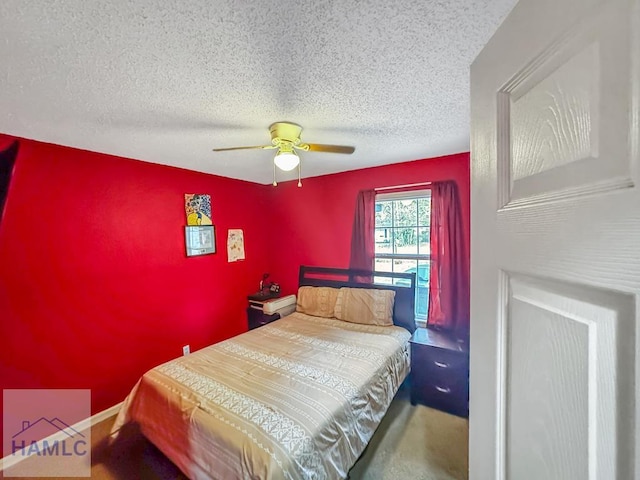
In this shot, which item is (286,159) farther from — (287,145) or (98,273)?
(98,273)

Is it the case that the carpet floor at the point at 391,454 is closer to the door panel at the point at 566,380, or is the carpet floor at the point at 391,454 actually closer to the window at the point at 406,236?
the window at the point at 406,236

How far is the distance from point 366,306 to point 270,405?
1.53 m

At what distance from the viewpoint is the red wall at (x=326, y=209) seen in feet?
8.61

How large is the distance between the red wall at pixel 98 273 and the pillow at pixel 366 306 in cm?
154

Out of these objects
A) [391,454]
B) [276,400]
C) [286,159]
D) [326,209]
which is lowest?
[391,454]

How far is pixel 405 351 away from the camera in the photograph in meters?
2.34

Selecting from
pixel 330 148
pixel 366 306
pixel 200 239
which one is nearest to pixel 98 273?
pixel 200 239

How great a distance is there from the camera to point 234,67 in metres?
1.14

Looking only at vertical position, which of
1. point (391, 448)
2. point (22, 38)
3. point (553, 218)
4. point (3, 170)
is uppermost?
point (22, 38)

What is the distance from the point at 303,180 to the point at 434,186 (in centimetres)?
168

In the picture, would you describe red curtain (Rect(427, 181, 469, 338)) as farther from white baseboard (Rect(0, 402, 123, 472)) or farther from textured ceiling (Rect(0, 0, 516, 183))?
white baseboard (Rect(0, 402, 123, 472))

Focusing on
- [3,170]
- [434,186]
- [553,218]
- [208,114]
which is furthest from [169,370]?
[434,186]

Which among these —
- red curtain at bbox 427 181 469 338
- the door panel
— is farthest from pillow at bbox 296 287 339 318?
the door panel

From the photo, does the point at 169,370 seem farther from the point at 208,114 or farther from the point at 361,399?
the point at 208,114
